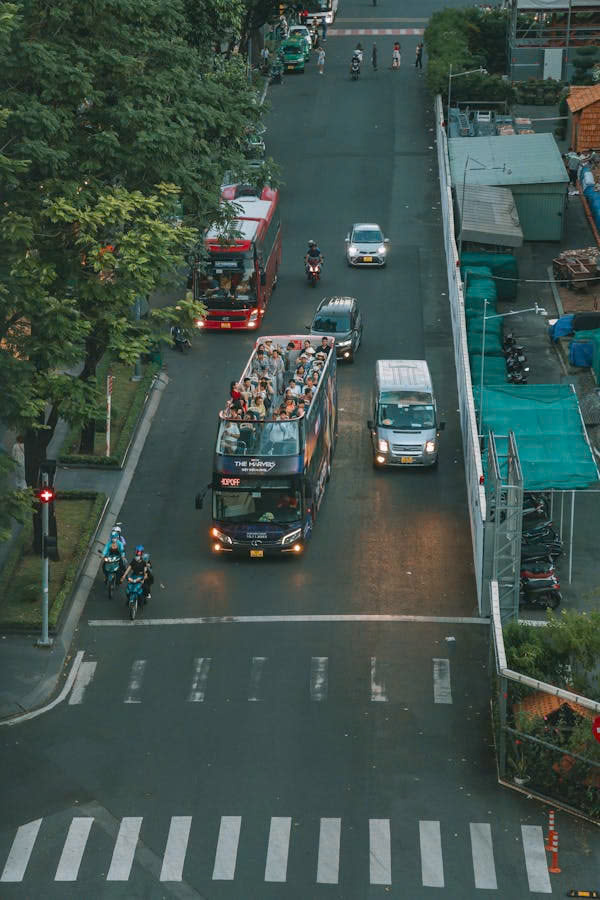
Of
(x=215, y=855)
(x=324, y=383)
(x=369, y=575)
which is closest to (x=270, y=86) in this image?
(x=324, y=383)

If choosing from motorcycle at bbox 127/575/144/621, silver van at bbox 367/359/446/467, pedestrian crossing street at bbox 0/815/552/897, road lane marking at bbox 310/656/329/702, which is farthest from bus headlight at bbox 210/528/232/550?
pedestrian crossing street at bbox 0/815/552/897

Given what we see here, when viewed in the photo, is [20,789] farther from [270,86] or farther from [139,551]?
[270,86]

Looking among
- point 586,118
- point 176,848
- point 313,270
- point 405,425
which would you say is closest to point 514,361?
point 405,425

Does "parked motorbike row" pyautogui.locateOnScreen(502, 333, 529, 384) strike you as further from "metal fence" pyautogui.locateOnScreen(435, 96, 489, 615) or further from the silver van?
the silver van

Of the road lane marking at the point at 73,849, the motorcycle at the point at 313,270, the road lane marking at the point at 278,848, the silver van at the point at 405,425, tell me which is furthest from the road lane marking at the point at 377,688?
the motorcycle at the point at 313,270

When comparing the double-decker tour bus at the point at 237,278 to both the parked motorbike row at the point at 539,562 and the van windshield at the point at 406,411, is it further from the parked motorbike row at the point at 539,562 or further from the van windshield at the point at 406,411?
the parked motorbike row at the point at 539,562
